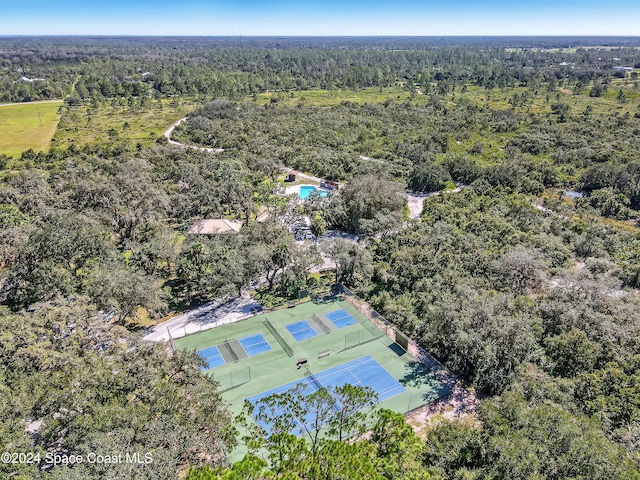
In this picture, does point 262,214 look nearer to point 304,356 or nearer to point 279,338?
point 279,338

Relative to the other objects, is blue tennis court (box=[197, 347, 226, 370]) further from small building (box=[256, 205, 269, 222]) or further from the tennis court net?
small building (box=[256, 205, 269, 222])

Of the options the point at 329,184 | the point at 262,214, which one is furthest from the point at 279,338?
the point at 329,184

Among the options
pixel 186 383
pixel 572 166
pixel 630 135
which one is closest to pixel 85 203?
pixel 186 383

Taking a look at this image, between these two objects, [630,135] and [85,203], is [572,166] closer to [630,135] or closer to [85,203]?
[630,135]

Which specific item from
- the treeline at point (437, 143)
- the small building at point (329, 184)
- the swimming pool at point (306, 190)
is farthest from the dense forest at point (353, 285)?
the swimming pool at point (306, 190)

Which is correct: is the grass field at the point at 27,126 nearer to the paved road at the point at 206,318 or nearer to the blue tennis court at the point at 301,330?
the paved road at the point at 206,318

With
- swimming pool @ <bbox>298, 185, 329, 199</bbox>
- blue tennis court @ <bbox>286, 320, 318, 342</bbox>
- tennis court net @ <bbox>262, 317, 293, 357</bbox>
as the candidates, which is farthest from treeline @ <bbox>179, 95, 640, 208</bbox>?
tennis court net @ <bbox>262, 317, 293, 357</bbox>

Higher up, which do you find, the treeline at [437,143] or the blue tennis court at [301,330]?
the treeline at [437,143]

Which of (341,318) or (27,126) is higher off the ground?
(27,126)
